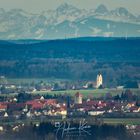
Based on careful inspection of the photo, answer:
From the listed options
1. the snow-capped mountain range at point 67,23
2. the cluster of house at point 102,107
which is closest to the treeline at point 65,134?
the cluster of house at point 102,107

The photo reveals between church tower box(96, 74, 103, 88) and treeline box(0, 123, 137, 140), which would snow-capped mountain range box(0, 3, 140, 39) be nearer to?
church tower box(96, 74, 103, 88)

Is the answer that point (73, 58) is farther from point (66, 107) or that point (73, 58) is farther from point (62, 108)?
point (62, 108)

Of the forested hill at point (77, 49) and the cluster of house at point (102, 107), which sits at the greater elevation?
the forested hill at point (77, 49)

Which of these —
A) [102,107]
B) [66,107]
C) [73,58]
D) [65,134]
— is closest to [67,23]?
[73,58]

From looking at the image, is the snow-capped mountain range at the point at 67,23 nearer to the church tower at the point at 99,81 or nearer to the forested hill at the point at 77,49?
the forested hill at the point at 77,49

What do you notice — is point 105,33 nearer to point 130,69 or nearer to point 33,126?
point 130,69

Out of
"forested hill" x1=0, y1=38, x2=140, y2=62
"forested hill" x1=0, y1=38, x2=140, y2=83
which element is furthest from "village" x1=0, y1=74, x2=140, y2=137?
"forested hill" x1=0, y1=38, x2=140, y2=62

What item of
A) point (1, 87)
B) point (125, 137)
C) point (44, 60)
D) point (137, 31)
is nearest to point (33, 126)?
point (125, 137)
